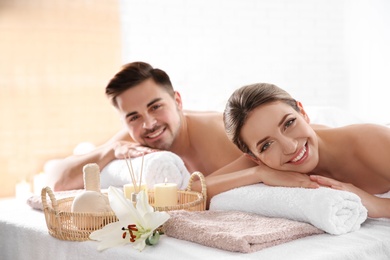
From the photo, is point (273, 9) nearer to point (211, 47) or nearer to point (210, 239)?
point (211, 47)

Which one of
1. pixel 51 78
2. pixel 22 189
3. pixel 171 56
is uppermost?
pixel 171 56

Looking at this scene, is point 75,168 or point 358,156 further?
point 75,168

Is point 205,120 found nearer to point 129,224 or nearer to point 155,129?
point 155,129

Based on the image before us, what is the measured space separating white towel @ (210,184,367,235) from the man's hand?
0.69 meters

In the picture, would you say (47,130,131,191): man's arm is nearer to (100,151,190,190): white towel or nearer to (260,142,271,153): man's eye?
(100,151,190,190): white towel

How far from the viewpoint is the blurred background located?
3.54m

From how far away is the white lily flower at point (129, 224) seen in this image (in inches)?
61.4

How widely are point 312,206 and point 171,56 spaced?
2.36 m

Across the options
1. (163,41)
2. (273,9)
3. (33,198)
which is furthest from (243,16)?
(33,198)

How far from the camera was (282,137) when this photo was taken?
1845mm

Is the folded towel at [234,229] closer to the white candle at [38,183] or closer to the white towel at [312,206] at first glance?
the white towel at [312,206]

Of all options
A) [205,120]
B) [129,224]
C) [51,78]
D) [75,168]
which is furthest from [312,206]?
[51,78]

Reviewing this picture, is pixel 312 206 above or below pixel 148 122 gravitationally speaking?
below

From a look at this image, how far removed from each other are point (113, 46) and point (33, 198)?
173 centimetres
